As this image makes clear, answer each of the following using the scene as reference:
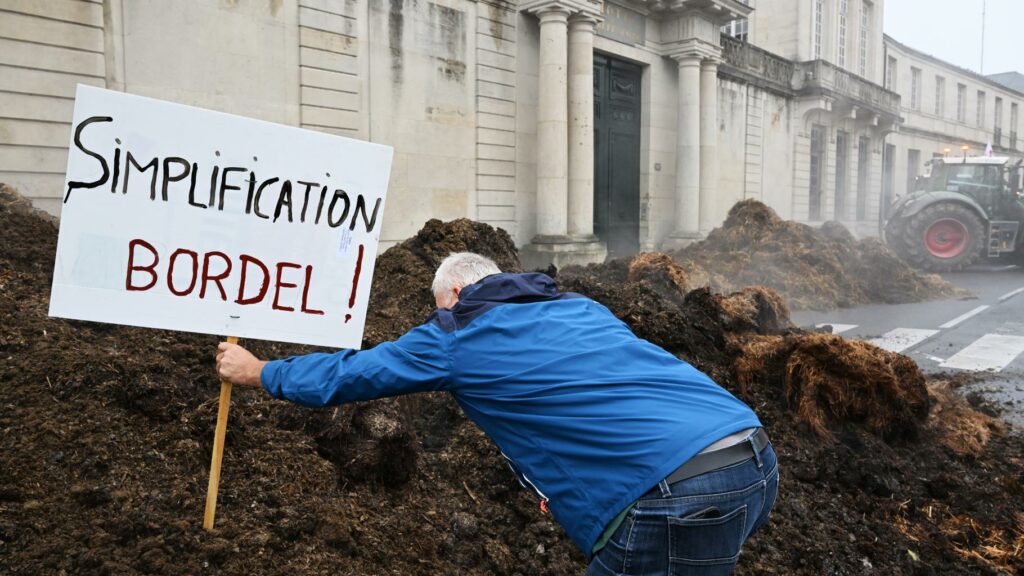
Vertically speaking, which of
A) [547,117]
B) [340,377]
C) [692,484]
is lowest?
[692,484]

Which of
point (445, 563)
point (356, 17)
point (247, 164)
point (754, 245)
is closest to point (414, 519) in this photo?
point (445, 563)

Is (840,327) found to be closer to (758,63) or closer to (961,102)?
(758,63)

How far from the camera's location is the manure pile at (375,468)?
9.14 ft

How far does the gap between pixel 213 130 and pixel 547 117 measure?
36.1 feet

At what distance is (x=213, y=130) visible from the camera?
2.66 meters

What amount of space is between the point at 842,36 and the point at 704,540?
32.2 meters

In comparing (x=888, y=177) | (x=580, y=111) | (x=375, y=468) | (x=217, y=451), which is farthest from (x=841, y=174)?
(x=217, y=451)

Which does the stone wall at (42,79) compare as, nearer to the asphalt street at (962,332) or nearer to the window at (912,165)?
the asphalt street at (962,332)

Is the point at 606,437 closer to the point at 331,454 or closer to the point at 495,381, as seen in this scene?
the point at 495,381

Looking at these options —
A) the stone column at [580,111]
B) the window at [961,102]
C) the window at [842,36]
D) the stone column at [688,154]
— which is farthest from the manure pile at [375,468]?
the window at [961,102]

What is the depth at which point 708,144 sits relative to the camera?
18.5 m

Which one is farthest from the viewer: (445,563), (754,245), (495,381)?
(754,245)

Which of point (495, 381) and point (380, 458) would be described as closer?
point (495, 381)

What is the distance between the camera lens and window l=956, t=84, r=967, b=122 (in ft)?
139
